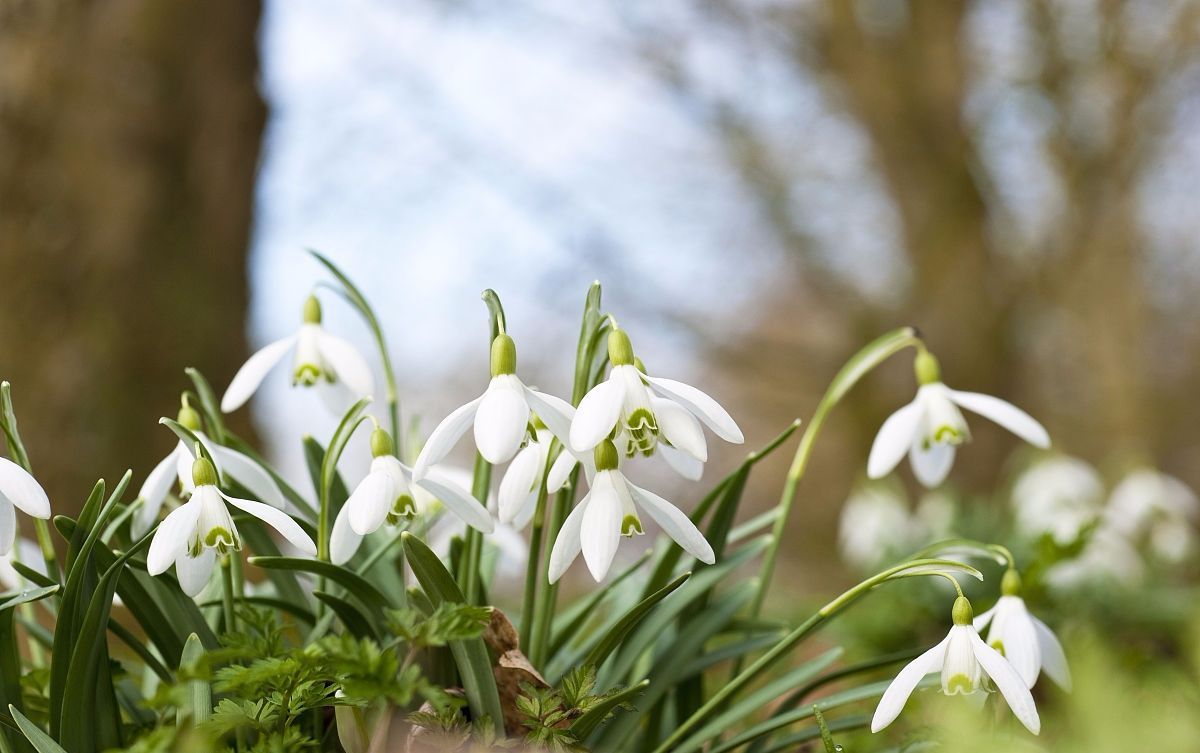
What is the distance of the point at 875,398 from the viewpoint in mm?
5723

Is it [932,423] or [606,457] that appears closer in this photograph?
[606,457]

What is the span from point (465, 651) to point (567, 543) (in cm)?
15

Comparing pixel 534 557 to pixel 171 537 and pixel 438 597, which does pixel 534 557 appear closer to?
A: pixel 438 597

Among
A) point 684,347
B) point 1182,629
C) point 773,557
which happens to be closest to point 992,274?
point 684,347

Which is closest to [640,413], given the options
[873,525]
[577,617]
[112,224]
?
[577,617]

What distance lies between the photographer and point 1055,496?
9.89ft

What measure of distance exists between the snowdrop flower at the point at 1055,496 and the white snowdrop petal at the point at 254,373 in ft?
7.37

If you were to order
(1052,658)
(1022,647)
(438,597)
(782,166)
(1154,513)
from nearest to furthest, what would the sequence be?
(438,597)
(1022,647)
(1052,658)
(1154,513)
(782,166)

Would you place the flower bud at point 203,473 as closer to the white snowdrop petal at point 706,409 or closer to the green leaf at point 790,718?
the white snowdrop petal at point 706,409

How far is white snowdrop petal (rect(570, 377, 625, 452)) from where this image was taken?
2.99 ft

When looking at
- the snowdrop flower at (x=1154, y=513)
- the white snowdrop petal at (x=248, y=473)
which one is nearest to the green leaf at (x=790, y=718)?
the white snowdrop petal at (x=248, y=473)

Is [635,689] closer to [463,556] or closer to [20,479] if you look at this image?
[463,556]

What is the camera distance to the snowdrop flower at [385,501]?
99 cm

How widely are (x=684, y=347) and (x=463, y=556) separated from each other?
16.8 ft
